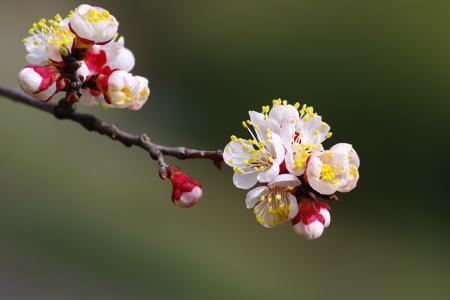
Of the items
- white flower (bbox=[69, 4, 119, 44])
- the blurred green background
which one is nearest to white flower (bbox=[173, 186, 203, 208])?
white flower (bbox=[69, 4, 119, 44])

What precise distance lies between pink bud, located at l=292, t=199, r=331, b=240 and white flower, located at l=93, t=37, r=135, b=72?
474mm

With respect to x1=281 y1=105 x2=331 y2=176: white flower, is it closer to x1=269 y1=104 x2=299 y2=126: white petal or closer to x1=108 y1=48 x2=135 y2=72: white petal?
x1=269 y1=104 x2=299 y2=126: white petal

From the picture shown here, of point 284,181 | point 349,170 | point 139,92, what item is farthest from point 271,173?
point 139,92

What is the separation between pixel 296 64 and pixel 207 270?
6.74 feet

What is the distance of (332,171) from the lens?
93 centimetres

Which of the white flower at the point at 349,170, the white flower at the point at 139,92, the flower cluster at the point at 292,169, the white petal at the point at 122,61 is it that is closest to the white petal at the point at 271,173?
the flower cluster at the point at 292,169

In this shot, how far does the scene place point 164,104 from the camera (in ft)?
15.5

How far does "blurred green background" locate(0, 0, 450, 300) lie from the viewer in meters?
3.42

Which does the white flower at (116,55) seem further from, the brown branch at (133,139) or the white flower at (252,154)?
the white flower at (252,154)

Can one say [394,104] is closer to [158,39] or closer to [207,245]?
[207,245]

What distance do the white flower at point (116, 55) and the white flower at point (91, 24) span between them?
13cm

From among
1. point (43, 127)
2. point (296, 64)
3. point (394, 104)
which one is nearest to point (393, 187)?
point (394, 104)

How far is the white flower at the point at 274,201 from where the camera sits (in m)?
0.96

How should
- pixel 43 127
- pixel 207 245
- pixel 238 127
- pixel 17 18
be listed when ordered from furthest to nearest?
pixel 17 18
pixel 238 127
pixel 43 127
pixel 207 245
